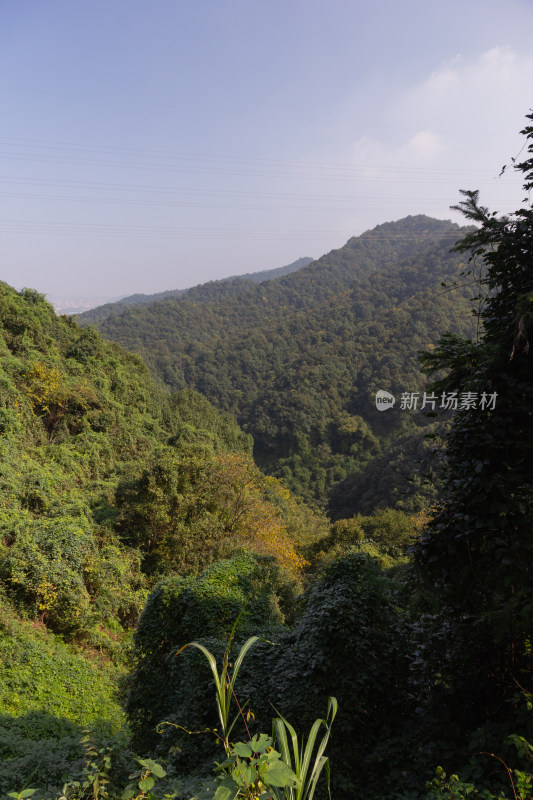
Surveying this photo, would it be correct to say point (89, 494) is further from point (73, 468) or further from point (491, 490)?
point (491, 490)

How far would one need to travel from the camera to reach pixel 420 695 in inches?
124

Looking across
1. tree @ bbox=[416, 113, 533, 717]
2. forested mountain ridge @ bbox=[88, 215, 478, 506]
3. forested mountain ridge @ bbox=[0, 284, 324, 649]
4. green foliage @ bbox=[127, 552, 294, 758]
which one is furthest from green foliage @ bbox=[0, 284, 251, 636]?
forested mountain ridge @ bbox=[88, 215, 478, 506]

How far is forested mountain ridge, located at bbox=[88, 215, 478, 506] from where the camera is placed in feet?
172

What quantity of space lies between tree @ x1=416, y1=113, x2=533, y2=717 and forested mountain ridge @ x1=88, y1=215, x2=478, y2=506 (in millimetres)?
30072

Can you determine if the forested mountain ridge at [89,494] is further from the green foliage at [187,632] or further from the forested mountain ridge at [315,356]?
the forested mountain ridge at [315,356]

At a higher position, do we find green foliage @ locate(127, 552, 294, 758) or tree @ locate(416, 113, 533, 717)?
tree @ locate(416, 113, 533, 717)

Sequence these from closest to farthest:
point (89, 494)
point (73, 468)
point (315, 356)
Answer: point (89, 494), point (73, 468), point (315, 356)

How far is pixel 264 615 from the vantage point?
18.1 feet

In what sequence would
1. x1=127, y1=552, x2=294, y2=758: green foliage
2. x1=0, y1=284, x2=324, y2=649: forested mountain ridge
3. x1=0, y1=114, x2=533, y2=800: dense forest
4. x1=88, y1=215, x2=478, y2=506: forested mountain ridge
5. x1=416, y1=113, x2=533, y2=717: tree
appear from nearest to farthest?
x1=0, y1=114, x2=533, y2=800: dense forest, x1=416, y1=113, x2=533, y2=717: tree, x1=127, y1=552, x2=294, y2=758: green foliage, x1=0, y1=284, x2=324, y2=649: forested mountain ridge, x1=88, y1=215, x2=478, y2=506: forested mountain ridge

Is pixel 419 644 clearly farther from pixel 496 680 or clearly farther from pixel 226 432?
pixel 226 432

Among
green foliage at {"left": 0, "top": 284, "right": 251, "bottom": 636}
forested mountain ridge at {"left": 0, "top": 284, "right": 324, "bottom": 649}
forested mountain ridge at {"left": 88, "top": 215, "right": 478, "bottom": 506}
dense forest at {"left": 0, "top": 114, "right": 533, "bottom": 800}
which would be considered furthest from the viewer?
forested mountain ridge at {"left": 88, "top": 215, "right": 478, "bottom": 506}

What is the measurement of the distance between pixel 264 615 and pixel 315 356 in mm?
62636

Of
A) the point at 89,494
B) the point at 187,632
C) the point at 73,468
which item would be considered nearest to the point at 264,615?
the point at 187,632

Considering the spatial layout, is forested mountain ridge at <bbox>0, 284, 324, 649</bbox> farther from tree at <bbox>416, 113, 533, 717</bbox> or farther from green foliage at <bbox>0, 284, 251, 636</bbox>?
tree at <bbox>416, 113, 533, 717</bbox>
